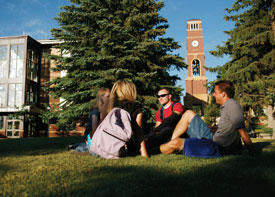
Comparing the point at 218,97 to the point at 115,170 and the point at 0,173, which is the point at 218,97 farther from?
the point at 0,173

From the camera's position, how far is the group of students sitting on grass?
3.48 metres

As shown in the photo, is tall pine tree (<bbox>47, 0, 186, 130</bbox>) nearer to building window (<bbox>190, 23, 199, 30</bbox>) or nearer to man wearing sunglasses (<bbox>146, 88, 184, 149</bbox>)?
man wearing sunglasses (<bbox>146, 88, 184, 149</bbox>)

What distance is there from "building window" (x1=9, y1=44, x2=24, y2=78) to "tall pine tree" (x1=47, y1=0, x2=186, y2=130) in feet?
31.2

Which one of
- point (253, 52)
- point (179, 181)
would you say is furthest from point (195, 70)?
point (179, 181)

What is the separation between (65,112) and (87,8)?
Result: 6071 mm

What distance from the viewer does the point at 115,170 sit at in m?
2.72

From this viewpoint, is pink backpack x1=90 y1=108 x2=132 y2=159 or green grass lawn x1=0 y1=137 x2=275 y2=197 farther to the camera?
pink backpack x1=90 y1=108 x2=132 y2=159

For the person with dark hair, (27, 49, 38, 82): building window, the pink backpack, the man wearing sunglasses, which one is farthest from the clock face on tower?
the pink backpack

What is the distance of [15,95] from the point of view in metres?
20.8

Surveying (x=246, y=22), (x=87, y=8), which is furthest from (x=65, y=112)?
(x=246, y=22)

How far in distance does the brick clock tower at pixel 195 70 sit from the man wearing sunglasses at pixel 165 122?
103 ft

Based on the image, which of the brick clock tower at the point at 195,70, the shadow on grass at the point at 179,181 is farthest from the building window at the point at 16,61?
the brick clock tower at the point at 195,70

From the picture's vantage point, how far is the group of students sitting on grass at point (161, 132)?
348 centimetres

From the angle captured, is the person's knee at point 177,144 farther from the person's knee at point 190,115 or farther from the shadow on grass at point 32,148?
the shadow on grass at point 32,148
